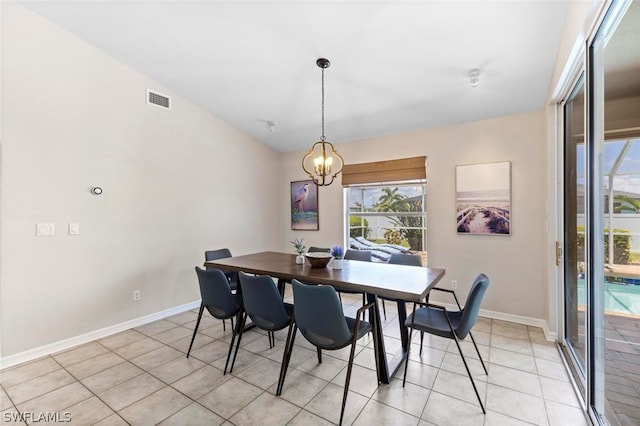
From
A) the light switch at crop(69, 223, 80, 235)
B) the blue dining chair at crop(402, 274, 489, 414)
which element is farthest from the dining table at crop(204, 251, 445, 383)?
the light switch at crop(69, 223, 80, 235)

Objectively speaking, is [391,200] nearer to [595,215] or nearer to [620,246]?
[595,215]

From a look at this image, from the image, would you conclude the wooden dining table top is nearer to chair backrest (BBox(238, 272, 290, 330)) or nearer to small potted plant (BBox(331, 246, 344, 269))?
small potted plant (BBox(331, 246, 344, 269))

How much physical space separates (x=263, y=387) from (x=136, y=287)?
2207 mm

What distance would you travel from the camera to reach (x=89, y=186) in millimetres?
2992

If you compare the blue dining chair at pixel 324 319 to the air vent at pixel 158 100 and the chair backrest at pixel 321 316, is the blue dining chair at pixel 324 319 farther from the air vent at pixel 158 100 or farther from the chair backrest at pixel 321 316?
the air vent at pixel 158 100

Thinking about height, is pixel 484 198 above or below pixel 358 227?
above

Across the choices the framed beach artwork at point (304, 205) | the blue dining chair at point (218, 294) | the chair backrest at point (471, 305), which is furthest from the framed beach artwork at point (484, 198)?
the blue dining chair at point (218, 294)

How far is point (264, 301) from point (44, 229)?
2354 millimetres

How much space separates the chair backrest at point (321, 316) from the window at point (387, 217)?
255cm

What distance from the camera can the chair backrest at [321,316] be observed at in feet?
5.89

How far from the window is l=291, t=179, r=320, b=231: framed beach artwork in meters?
0.59

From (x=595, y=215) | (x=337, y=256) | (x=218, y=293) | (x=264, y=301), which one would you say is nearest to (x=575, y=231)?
(x=595, y=215)

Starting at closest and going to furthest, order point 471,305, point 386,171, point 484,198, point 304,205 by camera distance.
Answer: point 471,305 → point 484,198 → point 386,171 → point 304,205

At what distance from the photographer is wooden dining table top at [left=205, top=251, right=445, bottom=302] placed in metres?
1.96
